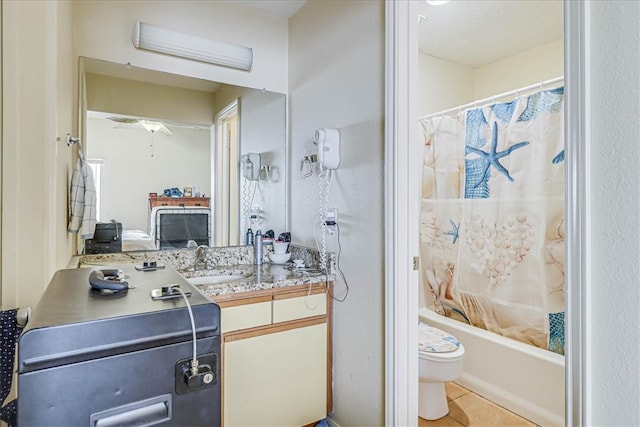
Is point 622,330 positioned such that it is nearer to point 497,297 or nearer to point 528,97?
point 497,297

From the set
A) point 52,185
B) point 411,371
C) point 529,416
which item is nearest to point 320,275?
point 411,371

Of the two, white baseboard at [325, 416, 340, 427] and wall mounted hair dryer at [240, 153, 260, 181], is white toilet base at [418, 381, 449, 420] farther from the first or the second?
wall mounted hair dryer at [240, 153, 260, 181]

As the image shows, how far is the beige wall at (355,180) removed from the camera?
1.71m

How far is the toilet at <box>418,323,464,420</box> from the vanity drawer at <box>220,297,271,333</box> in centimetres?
89

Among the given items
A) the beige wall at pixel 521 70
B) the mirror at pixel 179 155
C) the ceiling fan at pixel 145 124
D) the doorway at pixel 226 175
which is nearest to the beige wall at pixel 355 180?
the mirror at pixel 179 155

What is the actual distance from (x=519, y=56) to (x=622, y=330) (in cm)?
274

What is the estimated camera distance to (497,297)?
7.98 feet

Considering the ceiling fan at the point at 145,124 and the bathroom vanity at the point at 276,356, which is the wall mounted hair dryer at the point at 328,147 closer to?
the bathroom vanity at the point at 276,356

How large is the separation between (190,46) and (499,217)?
2.24 m

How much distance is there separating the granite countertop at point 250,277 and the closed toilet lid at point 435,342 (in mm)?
681

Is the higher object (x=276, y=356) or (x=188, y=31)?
(x=188, y=31)

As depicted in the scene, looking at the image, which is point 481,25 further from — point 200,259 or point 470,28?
point 200,259

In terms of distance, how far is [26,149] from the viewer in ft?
3.43

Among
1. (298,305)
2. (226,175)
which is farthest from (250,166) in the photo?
(298,305)
